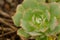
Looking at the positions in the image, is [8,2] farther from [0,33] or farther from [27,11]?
[27,11]

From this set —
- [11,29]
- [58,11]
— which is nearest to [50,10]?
[58,11]

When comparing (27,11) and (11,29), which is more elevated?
(27,11)

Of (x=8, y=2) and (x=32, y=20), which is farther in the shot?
(x=8, y=2)

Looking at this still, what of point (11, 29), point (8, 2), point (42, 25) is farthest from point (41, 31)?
point (8, 2)

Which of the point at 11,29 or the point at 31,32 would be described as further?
the point at 11,29

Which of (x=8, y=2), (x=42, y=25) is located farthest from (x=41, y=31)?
(x=8, y=2)

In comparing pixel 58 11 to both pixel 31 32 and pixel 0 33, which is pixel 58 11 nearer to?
pixel 31 32
